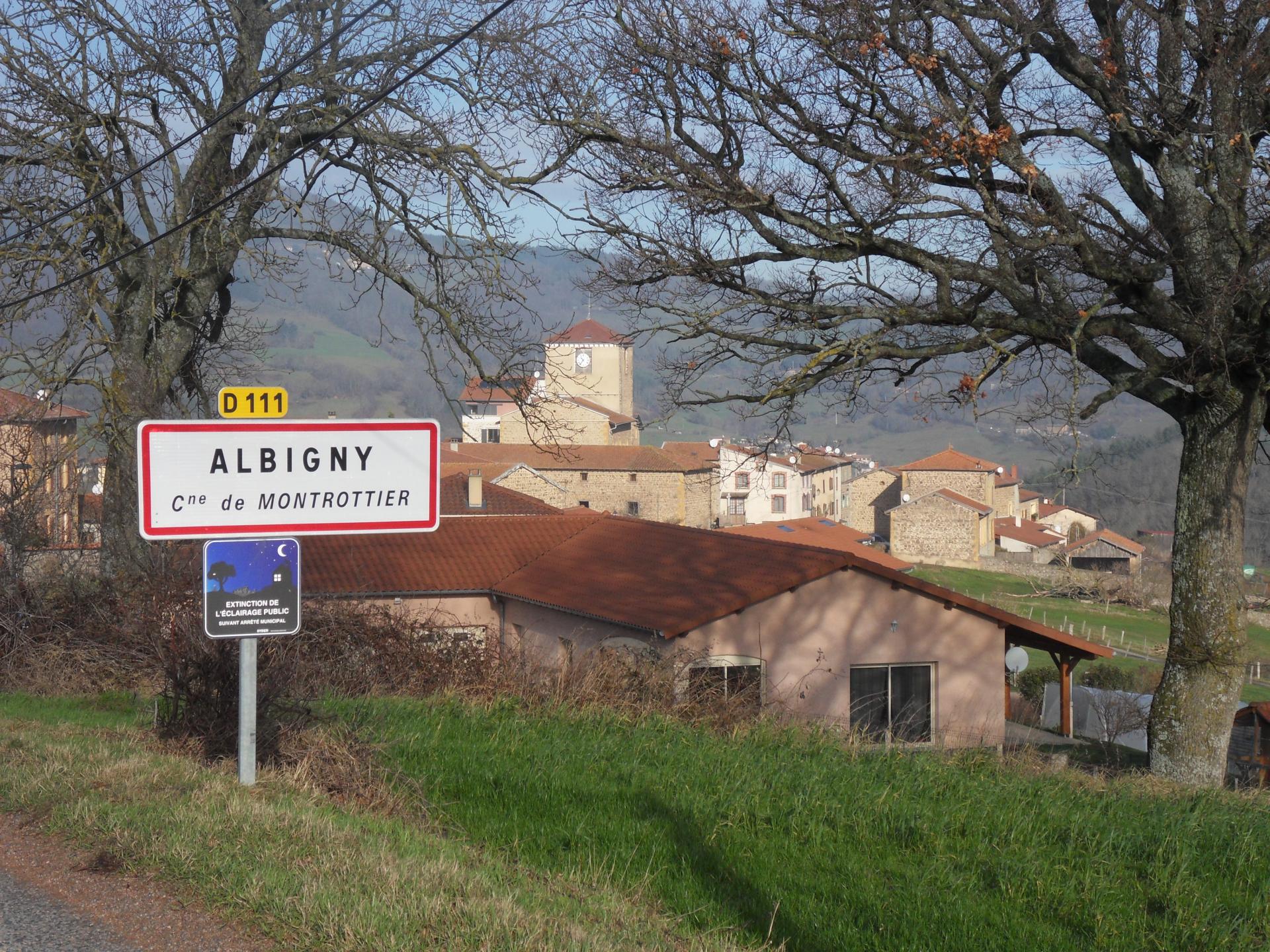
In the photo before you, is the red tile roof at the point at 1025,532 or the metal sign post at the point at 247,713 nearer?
the metal sign post at the point at 247,713

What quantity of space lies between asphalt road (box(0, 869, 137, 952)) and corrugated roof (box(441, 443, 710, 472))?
71953mm

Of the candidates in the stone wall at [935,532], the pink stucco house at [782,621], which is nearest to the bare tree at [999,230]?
the pink stucco house at [782,621]

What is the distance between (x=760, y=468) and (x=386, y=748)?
23.8 ft

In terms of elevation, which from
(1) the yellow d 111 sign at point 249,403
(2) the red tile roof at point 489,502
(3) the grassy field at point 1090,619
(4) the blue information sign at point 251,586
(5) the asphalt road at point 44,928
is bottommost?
(3) the grassy field at point 1090,619

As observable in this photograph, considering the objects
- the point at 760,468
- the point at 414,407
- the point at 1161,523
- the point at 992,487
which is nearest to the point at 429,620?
the point at 760,468

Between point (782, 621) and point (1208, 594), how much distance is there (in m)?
9.34

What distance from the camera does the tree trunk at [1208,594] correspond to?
1150cm

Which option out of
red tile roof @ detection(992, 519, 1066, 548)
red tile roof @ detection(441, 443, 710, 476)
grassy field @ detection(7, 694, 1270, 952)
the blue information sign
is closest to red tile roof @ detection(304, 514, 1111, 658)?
grassy field @ detection(7, 694, 1270, 952)

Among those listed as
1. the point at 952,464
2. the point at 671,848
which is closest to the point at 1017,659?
the point at 671,848

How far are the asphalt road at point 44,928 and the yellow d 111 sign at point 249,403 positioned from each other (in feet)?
7.53

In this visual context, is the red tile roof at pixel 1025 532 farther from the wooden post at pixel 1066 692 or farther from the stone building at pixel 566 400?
the wooden post at pixel 1066 692

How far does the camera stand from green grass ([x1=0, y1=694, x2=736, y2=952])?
13.3 ft

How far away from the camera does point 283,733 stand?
6875mm

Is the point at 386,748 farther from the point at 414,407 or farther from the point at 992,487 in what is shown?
the point at 414,407
